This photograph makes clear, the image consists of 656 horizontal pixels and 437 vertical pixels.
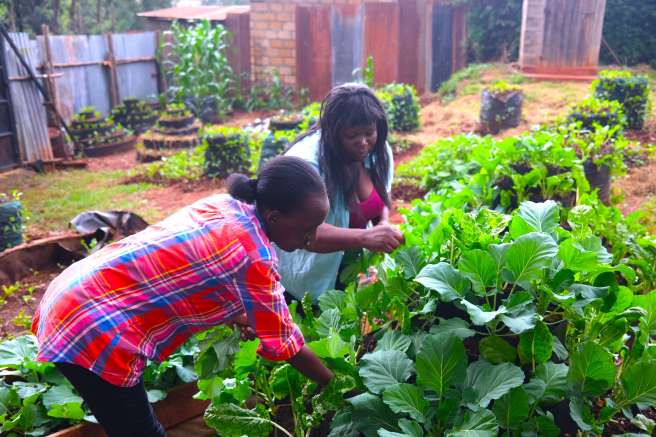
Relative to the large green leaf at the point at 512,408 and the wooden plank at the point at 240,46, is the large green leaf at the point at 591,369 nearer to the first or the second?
the large green leaf at the point at 512,408

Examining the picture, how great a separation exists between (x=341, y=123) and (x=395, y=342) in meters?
1.09

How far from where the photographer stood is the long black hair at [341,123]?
2604mm

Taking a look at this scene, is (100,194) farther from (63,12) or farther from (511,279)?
(63,12)

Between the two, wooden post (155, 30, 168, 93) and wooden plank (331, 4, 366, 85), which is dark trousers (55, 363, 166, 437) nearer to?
wooden plank (331, 4, 366, 85)

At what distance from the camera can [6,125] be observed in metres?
9.29

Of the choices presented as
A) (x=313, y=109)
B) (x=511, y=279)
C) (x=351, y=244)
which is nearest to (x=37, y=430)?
(x=351, y=244)

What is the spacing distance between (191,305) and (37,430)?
3.29ft

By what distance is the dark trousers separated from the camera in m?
1.80

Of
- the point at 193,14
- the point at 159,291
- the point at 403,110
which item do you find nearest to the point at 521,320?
the point at 159,291

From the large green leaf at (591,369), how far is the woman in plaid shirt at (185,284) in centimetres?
70

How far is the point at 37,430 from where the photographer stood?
89.9 inches

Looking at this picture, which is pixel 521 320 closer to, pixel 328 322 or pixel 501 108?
pixel 328 322

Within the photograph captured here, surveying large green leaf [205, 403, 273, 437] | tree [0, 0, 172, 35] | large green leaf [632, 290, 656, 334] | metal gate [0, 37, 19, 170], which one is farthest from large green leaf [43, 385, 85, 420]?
tree [0, 0, 172, 35]

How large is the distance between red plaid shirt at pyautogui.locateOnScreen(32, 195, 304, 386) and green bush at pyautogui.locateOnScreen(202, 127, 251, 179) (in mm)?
6800
